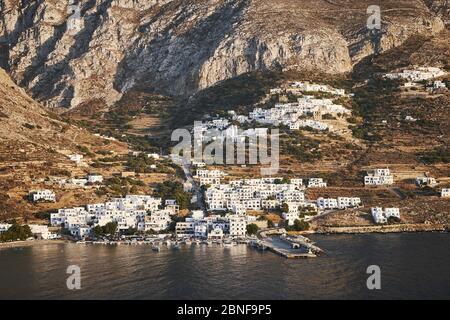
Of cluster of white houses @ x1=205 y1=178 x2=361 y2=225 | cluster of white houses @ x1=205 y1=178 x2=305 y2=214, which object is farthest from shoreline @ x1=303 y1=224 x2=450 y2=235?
cluster of white houses @ x1=205 y1=178 x2=305 y2=214

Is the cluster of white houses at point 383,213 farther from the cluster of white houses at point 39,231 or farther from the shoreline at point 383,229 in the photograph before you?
the cluster of white houses at point 39,231

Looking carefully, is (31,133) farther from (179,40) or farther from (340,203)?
(179,40)

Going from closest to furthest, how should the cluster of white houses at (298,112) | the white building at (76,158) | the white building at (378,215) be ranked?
the white building at (378,215), the white building at (76,158), the cluster of white houses at (298,112)

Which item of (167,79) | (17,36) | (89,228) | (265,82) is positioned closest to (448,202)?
(89,228)

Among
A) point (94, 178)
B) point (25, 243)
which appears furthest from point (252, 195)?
point (25, 243)

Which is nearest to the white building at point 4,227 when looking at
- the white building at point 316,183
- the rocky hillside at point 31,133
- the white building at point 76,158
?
the rocky hillside at point 31,133

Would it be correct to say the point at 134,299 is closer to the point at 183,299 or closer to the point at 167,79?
the point at 183,299

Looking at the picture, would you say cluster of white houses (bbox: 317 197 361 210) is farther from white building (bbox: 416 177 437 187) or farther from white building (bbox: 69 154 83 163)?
white building (bbox: 69 154 83 163)
